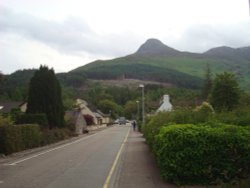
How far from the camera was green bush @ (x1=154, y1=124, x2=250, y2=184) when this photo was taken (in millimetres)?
14094

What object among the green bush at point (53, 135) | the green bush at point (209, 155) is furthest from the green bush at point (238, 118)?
the green bush at point (53, 135)

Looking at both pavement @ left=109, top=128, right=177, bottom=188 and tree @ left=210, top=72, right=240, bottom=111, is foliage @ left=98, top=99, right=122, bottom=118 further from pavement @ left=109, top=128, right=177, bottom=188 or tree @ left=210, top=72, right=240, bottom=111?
pavement @ left=109, top=128, right=177, bottom=188

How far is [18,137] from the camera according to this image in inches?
1297

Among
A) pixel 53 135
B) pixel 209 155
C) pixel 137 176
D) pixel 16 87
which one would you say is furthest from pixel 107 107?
pixel 209 155

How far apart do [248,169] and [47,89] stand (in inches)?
1502

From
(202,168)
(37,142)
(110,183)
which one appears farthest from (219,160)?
(37,142)

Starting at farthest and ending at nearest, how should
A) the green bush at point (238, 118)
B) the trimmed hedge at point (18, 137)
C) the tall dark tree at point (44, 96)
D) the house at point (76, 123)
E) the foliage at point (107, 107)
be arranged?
the foliage at point (107, 107), the house at point (76, 123), the tall dark tree at point (44, 96), the trimmed hedge at point (18, 137), the green bush at point (238, 118)

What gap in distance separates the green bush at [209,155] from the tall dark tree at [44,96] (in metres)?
36.8

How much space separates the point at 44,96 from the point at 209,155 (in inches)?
1477

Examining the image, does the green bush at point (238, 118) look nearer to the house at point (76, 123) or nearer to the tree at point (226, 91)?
the tree at point (226, 91)

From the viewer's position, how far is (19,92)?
113 m

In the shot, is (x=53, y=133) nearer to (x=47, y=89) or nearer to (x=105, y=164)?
(x=47, y=89)

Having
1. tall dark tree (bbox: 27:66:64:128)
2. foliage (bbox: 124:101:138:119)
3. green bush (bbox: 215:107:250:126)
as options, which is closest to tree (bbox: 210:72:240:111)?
tall dark tree (bbox: 27:66:64:128)

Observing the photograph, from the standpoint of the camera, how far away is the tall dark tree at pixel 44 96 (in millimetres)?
50062
